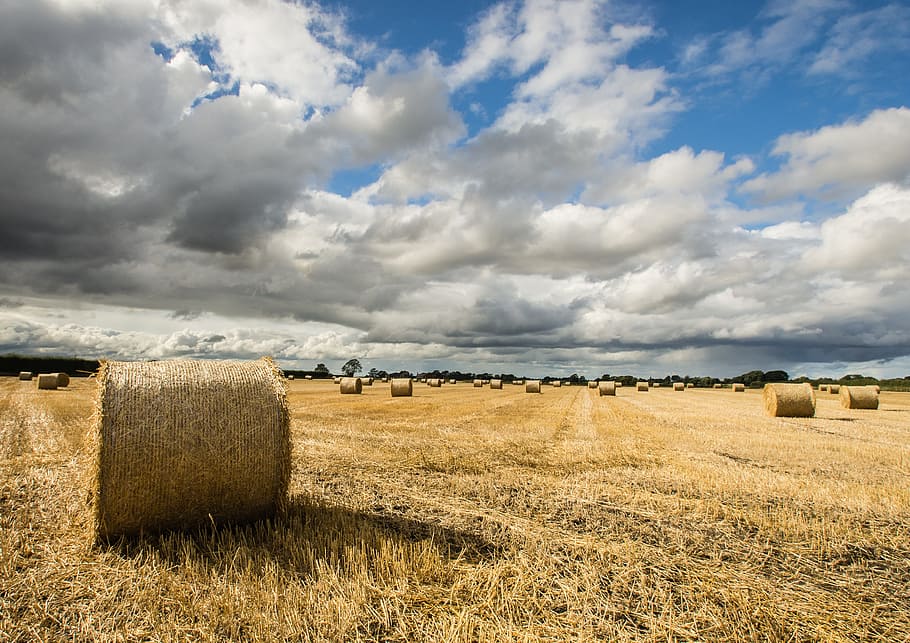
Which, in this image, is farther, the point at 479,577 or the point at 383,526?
the point at 383,526

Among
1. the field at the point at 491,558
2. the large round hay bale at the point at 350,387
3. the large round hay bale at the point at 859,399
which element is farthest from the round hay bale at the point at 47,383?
the large round hay bale at the point at 859,399

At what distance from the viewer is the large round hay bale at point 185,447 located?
205 inches

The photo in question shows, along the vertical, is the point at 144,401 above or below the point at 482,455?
above

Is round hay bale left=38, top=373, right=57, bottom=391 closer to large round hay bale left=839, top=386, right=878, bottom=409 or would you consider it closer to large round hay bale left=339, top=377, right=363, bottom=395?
large round hay bale left=339, top=377, right=363, bottom=395

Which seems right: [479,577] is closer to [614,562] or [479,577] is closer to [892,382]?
[614,562]

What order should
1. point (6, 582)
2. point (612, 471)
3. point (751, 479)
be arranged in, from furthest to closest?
point (612, 471)
point (751, 479)
point (6, 582)

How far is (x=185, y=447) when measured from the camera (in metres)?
5.44

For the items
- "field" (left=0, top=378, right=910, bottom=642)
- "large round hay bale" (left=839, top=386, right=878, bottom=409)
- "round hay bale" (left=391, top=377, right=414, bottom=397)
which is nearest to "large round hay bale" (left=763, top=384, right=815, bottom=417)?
"large round hay bale" (left=839, top=386, right=878, bottom=409)

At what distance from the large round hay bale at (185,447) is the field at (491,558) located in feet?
0.87

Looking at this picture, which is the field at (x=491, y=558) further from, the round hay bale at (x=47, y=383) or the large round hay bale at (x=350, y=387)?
the round hay bale at (x=47, y=383)

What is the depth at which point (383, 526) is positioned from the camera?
5680 mm

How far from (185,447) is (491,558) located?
3050 millimetres

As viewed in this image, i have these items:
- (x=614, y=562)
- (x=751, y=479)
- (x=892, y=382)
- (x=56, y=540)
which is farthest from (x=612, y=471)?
(x=892, y=382)

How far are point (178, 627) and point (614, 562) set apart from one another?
332cm
